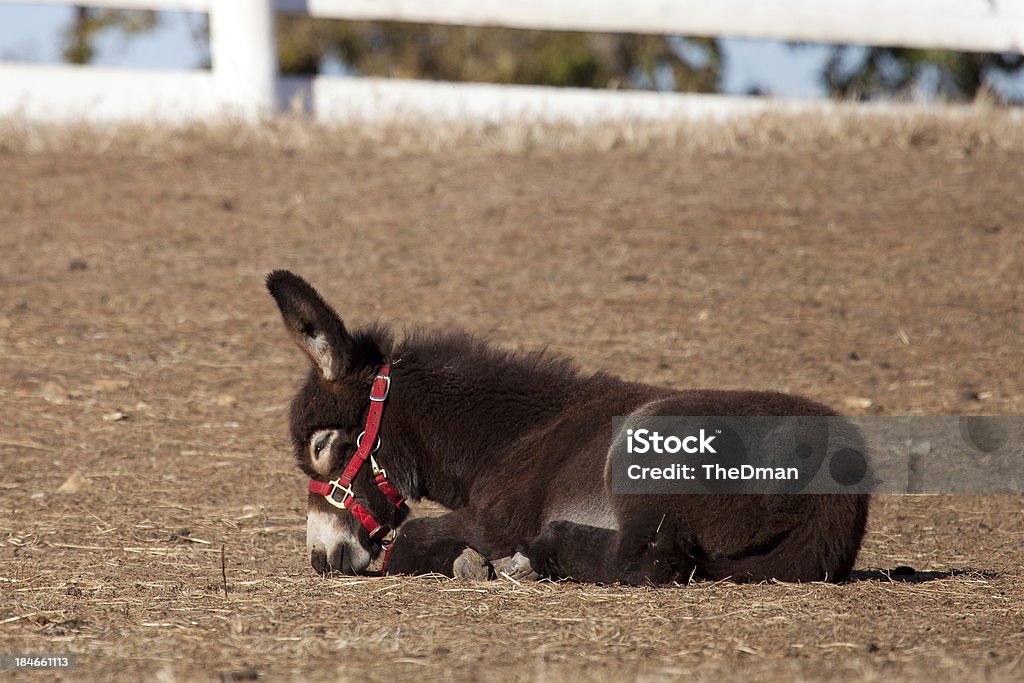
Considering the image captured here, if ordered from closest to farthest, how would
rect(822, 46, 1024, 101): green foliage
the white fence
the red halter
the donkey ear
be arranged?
the donkey ear < the red halter < the white fence < rect(822, 46, 1024, 101): green foliage

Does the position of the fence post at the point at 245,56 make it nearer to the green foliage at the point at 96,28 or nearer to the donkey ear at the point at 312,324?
the donkey ear at the point at 312,324

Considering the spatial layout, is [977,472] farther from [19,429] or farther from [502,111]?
[502,111]

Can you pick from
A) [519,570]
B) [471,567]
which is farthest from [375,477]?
[519,570]

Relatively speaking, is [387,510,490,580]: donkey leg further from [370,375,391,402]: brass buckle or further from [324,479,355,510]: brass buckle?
[370,375,391,402]: brass buckle

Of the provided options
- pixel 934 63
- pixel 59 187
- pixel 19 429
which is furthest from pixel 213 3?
pixel 934 63

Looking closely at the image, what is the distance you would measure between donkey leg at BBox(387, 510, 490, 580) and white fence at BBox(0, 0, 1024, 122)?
7712 mm

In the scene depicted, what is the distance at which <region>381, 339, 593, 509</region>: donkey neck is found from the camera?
6000 millimetres

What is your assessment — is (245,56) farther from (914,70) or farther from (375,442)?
(914,70)

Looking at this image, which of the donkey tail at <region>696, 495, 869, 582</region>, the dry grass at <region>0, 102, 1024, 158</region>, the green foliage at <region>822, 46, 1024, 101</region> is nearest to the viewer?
the donkey tail at <region>696, 495, 869, 582</region>

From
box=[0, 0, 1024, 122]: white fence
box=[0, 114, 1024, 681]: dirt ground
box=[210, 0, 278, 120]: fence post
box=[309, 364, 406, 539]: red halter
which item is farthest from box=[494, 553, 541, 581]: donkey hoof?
box=[210, 0, 278, 120]: fence post

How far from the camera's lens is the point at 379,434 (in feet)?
19.6

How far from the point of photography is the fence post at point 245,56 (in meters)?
12.6

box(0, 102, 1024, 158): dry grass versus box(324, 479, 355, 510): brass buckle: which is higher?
box(0, 102, 1024, 158): dry grass

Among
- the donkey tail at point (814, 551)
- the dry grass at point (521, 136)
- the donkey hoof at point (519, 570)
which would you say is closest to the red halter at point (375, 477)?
the donkey hoof at point (519, 570)
